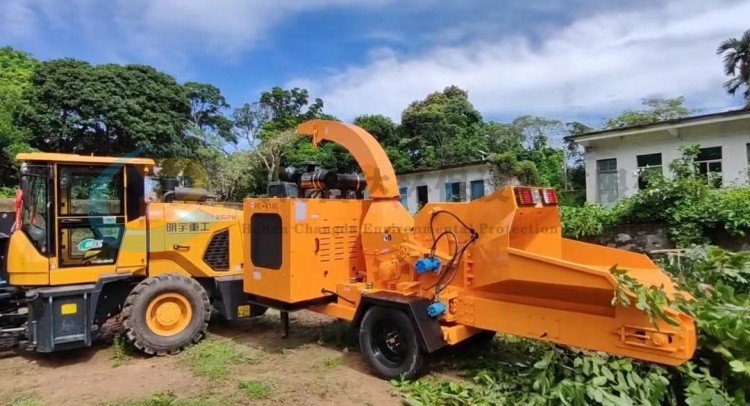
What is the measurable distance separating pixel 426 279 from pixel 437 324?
0.47m

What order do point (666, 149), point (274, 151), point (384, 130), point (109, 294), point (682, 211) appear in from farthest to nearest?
point (384, 130), point (274, 151), point (666, 149), point (682, 211), point (109, 294)

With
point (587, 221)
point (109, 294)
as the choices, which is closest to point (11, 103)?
point (109, 294)

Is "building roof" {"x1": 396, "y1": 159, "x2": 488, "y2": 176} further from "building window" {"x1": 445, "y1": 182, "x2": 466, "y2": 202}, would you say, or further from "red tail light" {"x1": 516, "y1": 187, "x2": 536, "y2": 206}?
"red tail light" {"x1": 516, "y1": 187, "x2": 536, "y2": 206}

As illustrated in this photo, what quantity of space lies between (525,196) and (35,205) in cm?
515

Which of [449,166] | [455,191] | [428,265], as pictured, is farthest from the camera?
[455,191]

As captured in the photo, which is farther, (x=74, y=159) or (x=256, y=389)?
(x=74, y=159)

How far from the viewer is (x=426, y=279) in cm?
469

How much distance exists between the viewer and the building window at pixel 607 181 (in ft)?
49.0

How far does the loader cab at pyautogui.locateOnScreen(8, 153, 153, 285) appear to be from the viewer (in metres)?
5.23

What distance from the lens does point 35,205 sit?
210 inches

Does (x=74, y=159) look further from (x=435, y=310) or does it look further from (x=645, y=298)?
(x=645, y=298)

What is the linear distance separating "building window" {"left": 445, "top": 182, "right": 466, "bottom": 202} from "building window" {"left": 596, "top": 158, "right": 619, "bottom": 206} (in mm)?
5378

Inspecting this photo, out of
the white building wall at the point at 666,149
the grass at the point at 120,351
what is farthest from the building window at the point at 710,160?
the grass at the point at 120,351

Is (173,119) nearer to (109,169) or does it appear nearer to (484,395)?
(109,169)
